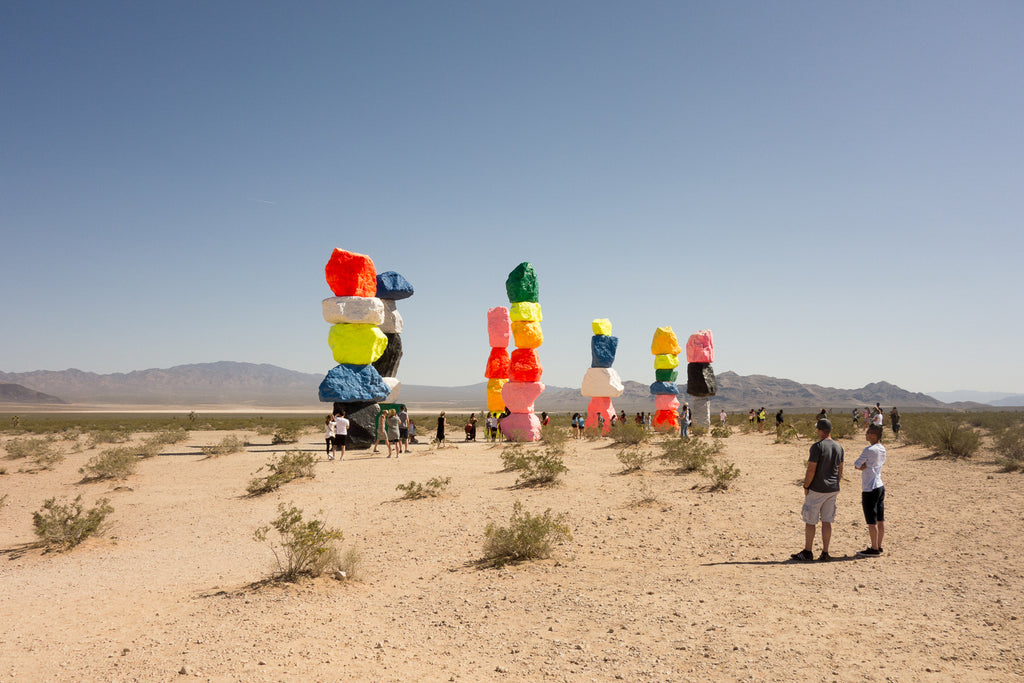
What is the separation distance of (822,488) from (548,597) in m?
3.69

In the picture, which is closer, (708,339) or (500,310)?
(500,310)

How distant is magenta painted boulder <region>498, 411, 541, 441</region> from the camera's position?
21781mm

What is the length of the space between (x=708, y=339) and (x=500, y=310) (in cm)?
1115

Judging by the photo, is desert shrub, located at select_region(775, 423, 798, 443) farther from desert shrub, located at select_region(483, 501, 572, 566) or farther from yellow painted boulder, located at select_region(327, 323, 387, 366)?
desert shrub, located at select_region(483, 501, 572, 566)

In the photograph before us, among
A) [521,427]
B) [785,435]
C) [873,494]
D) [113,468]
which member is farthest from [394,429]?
[785,435]

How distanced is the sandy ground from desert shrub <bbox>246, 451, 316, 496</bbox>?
0.91 m

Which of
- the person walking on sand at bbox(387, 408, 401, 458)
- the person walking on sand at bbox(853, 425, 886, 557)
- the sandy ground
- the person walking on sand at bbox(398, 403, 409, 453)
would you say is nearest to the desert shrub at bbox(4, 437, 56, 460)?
the sandy ground

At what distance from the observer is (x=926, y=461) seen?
49.8 ft

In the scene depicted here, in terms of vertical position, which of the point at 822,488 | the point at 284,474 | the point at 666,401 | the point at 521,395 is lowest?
the point at 284,474

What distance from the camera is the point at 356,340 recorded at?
68.1 ft

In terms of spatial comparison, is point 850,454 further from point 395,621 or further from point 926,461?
point 395,621

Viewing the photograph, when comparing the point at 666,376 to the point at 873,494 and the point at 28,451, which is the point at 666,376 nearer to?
the point at 873,494

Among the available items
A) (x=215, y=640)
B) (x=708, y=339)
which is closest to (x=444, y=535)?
(x=215, y=640)

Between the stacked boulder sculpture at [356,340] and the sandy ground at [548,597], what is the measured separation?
369 inches
